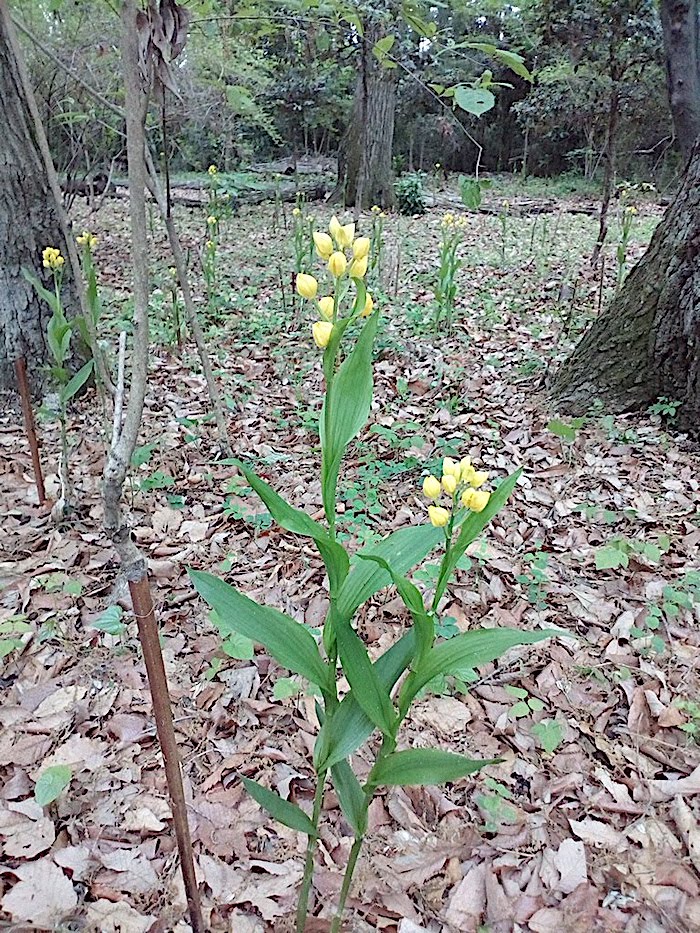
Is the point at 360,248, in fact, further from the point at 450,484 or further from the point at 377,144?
the point at 377,144

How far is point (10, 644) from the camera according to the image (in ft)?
5.25

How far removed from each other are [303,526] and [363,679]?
21cm

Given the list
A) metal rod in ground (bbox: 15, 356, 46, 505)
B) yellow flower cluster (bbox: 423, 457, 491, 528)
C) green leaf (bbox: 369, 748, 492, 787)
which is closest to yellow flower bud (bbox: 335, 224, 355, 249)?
yellow flower cluster (bbox: 423, 457, 491, 528)

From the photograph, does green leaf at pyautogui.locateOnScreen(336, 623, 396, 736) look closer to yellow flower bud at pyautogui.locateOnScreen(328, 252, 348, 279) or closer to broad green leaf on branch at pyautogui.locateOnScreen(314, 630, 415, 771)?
broad green leaf on branch at pyautogui.locateOnScreen(314, 630, 415, 771)

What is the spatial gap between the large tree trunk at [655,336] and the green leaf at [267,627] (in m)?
2.08

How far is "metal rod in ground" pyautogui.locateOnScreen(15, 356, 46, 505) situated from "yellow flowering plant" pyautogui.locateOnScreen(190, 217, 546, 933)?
137 cm

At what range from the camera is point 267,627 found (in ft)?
2.96

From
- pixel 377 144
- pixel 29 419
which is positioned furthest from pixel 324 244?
pixel 377 144

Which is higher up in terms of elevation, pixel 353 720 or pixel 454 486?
pixel 454 486

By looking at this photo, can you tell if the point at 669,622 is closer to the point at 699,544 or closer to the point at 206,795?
the point at 699,544

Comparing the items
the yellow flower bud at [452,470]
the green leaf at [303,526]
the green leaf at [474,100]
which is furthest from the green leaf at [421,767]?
the green leaf at [474,100]

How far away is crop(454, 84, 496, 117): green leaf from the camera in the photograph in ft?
4.02

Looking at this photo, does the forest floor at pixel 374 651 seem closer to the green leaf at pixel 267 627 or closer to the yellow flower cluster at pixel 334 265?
the green leaf at pixel 267 627

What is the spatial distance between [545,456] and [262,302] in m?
2.61
